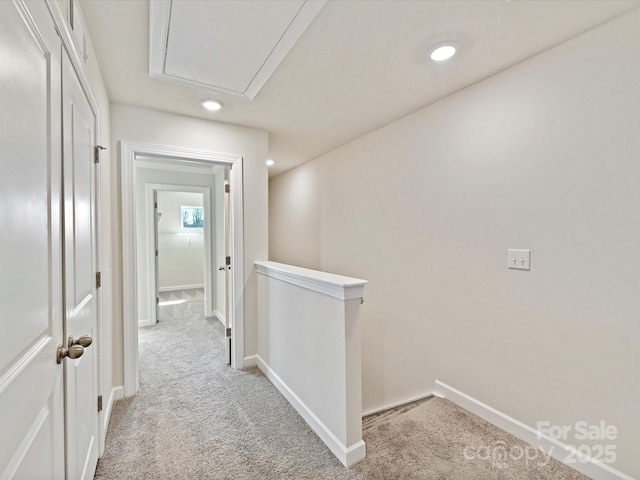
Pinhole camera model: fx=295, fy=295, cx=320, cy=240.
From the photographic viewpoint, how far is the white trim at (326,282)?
5.26ft

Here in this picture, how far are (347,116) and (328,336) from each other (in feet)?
6.22

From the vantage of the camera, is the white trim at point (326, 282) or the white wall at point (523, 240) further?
the white trim at point (326, 282)

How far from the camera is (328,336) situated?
175 centimetres

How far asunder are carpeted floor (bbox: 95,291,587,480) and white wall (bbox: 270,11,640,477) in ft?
1.14

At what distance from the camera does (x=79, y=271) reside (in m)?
1.25

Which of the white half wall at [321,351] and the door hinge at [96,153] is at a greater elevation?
the door hinge at [96,153]

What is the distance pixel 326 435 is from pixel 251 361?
127cm

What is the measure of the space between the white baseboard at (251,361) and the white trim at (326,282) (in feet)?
3.02

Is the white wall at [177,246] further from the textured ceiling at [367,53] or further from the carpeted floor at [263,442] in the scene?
the textured ceiling at [367,53]

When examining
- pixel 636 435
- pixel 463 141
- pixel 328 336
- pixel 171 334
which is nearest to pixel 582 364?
pixel 636 435

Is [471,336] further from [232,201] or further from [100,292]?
[100,292]

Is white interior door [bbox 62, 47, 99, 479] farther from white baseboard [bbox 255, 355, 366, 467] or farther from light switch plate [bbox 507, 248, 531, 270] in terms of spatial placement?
light switch plate [bbox 507, 248, 531, 270]

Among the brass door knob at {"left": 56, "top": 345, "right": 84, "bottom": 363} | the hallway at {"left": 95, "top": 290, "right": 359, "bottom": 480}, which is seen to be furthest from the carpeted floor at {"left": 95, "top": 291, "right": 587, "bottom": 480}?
the brass door knob at {"left": 56, "top": 345, "right": 84, "bottom": 363}

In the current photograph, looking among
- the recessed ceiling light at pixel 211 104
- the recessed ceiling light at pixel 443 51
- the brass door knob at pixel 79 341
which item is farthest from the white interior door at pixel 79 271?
the recessed ceiling light at pixel 443 51
